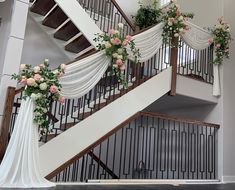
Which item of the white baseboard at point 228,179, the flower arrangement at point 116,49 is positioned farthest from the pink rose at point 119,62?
the white baseboard at point 228,179

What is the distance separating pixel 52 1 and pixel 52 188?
3.74m

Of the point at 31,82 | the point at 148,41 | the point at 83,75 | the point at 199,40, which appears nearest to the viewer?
the point at 31,82

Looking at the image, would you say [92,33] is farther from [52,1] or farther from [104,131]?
[104,131]

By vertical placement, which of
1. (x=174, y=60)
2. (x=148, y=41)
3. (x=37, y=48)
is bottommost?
(x=174, y=60)

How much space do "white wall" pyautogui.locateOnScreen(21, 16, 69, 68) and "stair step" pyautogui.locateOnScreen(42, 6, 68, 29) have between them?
1.18ft

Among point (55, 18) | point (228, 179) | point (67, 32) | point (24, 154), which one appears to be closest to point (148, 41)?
point (67, 32)

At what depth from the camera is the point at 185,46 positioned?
20.8 ft

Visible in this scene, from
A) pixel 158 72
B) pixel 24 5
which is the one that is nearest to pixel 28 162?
pixel 24 5

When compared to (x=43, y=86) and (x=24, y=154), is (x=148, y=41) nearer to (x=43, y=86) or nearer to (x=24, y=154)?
(x=43, y=86)

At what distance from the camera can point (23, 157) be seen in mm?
3230

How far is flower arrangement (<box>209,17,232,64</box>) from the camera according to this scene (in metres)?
6.14

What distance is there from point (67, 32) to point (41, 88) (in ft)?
9.70

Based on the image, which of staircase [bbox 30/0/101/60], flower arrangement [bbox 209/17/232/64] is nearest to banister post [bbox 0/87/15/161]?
staircase [bbox 30/0/101/60]

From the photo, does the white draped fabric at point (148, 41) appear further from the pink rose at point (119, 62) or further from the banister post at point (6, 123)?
the banister post at point (6, 123)
